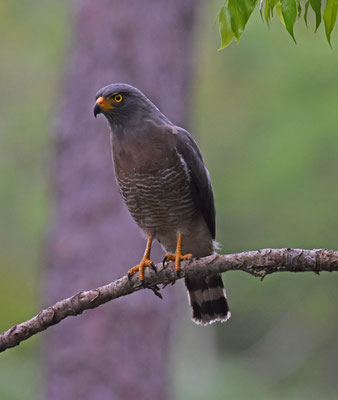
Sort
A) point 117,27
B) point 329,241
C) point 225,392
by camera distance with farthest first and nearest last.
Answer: point 329,241
point 225,392
point 117,27

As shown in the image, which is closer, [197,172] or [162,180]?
[162,180]

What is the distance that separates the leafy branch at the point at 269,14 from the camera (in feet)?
8.41

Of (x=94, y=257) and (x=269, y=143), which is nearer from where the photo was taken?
(x=94, y=257)

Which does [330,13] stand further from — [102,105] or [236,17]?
[102,105]

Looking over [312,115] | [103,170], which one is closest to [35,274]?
[312,115]

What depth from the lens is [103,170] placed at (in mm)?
7844

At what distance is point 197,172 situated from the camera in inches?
193

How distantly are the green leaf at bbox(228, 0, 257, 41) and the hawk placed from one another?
2.06m

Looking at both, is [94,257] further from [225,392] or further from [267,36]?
[267,36]

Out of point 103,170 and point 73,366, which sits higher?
point 103,170

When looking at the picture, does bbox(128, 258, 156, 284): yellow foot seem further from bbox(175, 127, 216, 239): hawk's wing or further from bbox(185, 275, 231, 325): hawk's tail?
bbox(185, 275, 231, 325): hawk's tail

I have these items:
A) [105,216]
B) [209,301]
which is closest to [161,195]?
[209,301]

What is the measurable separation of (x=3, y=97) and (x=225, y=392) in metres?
8.70

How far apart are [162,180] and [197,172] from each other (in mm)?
294
